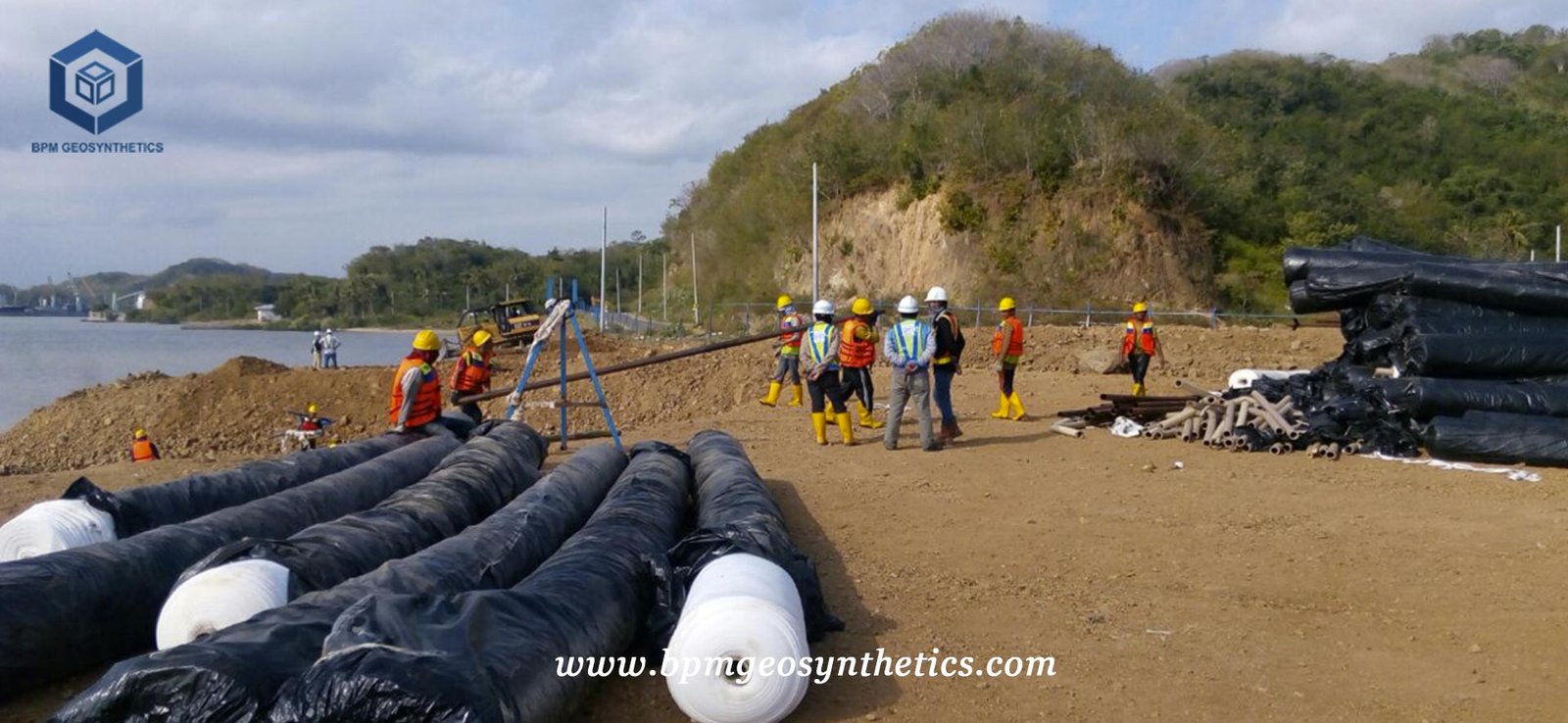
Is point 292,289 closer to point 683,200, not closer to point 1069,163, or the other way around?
point 683,200

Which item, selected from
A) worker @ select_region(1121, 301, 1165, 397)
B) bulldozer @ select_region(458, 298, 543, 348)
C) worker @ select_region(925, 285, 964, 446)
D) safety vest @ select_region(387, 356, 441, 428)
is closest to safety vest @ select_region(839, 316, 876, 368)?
worker @ select_region(925, 285, 964, 446)

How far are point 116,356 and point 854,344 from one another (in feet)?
159

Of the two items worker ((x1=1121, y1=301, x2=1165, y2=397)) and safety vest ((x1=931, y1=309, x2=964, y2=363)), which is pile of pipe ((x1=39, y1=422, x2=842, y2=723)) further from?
worker ((x1=1121, y1=301, x2=1165, y2=397))

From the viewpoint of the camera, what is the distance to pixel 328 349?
29.8m

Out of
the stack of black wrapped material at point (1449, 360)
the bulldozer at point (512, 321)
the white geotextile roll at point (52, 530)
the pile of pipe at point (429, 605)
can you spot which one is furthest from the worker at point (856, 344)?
the bulldozer at point (512, 321)

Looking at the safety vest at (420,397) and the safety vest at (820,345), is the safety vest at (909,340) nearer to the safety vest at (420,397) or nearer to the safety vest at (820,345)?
the safety vest at (820,345)

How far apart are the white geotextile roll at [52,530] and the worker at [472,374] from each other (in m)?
5.71

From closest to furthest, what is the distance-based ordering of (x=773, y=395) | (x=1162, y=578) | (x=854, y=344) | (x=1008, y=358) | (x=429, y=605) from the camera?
(x=429, y=605)
(x=1162, y=578)
(x=854, y=344)
(x=1008, y=358)
(x=773, y=395)

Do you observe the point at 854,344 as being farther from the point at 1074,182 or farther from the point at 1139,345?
A: the point at 1074,182

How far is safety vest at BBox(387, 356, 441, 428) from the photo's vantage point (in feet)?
33.0

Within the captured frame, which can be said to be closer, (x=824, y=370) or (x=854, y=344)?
(x=824, y=370)

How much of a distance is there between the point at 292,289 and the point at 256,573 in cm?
9458

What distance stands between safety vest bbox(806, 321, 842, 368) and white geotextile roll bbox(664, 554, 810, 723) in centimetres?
738

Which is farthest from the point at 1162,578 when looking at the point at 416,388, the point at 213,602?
the point at 416,388
